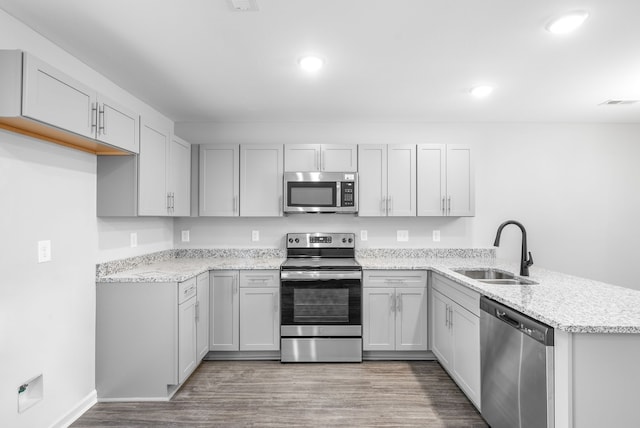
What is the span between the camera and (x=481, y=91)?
116 inches

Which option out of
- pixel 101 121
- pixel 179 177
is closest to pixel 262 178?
pixel 179 177

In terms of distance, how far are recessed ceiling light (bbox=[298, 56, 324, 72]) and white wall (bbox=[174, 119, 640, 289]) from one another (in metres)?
1.47

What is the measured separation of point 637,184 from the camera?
3920 millimetres

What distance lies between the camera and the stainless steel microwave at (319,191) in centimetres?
362

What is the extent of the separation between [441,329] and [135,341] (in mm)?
2501

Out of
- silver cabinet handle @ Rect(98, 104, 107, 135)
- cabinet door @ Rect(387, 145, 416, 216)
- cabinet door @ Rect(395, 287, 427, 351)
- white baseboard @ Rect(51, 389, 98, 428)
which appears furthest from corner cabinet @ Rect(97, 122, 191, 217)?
cabinet door @ Rect(395, 287, 427, 351)

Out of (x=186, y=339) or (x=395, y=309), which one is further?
(x=395, y=309)

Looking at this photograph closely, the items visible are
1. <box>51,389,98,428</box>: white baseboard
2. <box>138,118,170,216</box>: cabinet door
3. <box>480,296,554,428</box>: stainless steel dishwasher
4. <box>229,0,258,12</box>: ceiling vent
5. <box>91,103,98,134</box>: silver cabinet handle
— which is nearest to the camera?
<box>480,296,554,428</box>: stainless steel dishwasher

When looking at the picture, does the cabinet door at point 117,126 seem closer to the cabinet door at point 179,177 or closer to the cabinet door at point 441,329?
the cabinet door at point 179,177

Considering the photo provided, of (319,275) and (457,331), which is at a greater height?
(319,275)

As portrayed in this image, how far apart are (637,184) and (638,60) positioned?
2.16 meters

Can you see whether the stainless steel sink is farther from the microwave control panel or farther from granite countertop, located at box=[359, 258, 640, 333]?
the microwave control panel

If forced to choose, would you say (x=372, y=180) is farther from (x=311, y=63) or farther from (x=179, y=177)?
(x=179, y=177)

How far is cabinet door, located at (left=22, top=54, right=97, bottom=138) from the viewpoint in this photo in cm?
163
